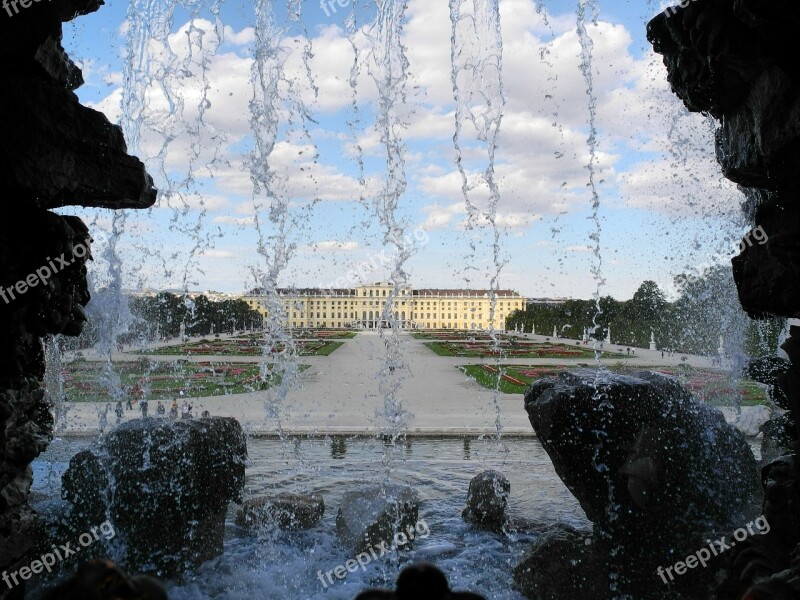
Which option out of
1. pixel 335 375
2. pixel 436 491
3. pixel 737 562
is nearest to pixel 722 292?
pixel 436 491

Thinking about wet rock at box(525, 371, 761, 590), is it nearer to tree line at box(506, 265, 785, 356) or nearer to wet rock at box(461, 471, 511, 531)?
wet rock at box(461, 471, 511, 531)

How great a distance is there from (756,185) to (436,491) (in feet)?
16.2

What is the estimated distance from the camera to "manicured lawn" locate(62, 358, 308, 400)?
14086 millimetres

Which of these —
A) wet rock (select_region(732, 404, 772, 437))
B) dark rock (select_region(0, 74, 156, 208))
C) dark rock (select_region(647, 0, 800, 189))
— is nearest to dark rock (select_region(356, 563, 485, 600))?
dark rock (select_region(647, 0, 800, 189))

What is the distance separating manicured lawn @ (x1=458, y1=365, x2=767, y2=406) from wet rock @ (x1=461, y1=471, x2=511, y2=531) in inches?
196

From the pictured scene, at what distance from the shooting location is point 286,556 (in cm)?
532

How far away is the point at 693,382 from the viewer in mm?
14859

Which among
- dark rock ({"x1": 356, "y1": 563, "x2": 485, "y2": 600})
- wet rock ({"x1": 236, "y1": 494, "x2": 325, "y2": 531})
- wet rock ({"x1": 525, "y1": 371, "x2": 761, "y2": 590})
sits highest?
dark rock ({"x1": 356, "y1": 563, "x2": 485, "y2": 600})

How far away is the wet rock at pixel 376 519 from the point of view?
550 centimetres

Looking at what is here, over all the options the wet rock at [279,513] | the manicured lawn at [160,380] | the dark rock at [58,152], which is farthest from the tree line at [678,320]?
the manicured lawn at [160,380]

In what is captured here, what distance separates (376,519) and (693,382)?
11.8 meters

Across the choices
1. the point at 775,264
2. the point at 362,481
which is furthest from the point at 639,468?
the point at 362,481

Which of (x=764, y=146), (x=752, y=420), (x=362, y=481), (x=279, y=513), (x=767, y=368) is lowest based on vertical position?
(x=362, y=481)

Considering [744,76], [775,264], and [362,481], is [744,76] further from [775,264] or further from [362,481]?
[362,481]
